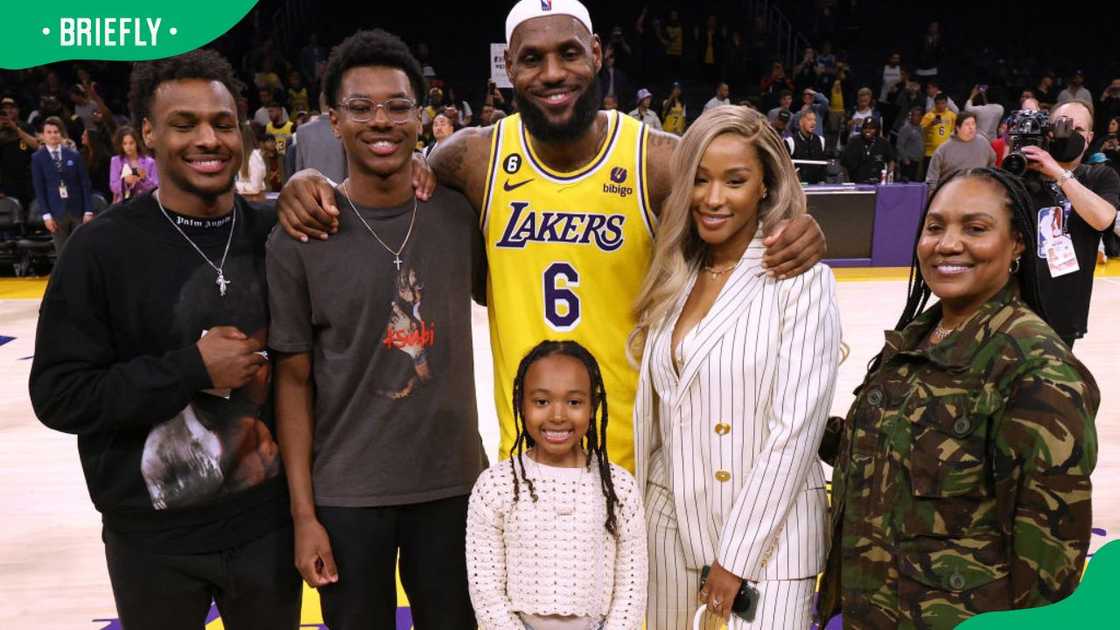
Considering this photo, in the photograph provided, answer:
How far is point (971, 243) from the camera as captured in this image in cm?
186

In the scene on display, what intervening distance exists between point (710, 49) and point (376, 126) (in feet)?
56.0

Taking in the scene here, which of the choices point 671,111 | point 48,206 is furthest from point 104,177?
point 671,111

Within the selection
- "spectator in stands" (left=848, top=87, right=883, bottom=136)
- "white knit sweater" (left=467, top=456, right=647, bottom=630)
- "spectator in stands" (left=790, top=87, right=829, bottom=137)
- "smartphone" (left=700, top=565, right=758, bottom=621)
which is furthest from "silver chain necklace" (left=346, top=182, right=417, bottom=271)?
"spectator in stands" (left=848, top=87, right=883, bottom=136)

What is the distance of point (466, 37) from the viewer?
66.0 ft

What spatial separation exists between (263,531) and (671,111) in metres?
13.8

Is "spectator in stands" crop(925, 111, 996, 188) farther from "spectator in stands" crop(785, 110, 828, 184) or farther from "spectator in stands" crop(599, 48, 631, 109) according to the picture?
"spectator in stands" crop(599, 48, 631, 109)

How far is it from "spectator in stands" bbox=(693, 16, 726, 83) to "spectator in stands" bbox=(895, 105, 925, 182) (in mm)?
5008

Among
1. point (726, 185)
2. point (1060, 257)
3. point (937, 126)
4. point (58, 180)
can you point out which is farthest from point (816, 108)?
point (726, 185)

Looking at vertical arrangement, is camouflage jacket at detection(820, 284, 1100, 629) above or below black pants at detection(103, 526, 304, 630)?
above

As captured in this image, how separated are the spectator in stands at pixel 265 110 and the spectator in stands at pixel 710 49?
816 centimetres

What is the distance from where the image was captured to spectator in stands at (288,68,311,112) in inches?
599

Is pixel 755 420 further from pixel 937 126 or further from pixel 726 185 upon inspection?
pixel 937 126

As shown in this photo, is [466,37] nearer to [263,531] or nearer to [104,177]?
[104,177]

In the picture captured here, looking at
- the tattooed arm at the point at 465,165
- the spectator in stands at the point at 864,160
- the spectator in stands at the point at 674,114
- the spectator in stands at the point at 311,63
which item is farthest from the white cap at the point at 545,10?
the spectator in stands at the point at 311,63
